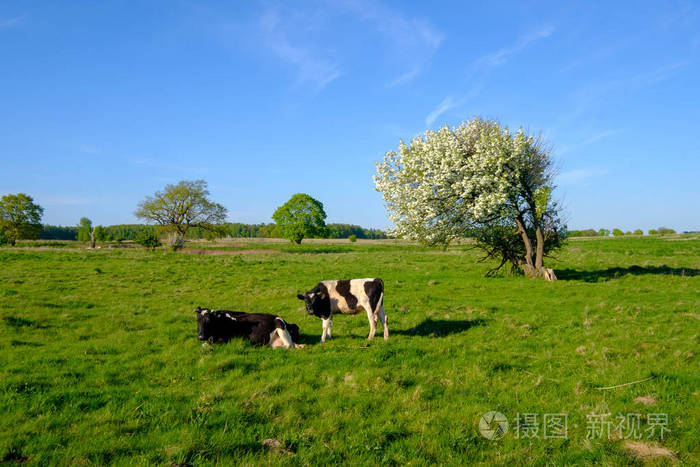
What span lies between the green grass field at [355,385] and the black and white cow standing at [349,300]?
2.30 feet

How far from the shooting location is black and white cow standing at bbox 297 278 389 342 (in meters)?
11.4

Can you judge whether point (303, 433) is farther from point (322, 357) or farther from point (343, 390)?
point (322, 357)

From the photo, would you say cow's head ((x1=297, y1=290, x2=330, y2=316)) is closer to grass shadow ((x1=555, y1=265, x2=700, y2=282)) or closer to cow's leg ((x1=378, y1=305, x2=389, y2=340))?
cow's leg ((x1=378, y1=305, x2=389, y2=340))

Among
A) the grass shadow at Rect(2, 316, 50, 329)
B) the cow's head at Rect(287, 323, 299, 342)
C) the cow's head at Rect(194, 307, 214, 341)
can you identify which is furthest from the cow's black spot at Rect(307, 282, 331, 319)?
the grass shadow at Rect(2, 316, 50, 329)

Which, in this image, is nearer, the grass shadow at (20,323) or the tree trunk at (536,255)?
the grass shadow at (20,323)

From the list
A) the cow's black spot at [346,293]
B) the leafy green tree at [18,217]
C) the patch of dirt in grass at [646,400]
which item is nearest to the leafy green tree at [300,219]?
the leafy green tree at [18,217]

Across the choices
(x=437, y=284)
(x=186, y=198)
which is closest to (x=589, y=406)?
(x=437, y=284)

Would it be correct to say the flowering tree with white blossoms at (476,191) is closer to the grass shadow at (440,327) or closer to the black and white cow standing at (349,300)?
the grass shadow at (440,327)

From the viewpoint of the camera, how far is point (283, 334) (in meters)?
10.7

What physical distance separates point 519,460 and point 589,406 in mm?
2551

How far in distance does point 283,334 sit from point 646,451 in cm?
813

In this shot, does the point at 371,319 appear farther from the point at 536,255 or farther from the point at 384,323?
the point at 536,255

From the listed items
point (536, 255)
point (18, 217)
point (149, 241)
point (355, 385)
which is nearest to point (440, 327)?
point (355, 385)

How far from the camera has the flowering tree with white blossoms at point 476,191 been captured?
904 inches
